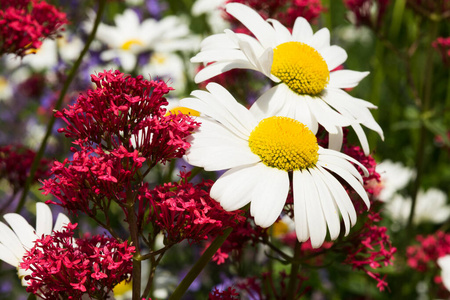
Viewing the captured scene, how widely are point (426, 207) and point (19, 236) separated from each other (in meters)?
1.85

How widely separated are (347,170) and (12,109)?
7.87ft

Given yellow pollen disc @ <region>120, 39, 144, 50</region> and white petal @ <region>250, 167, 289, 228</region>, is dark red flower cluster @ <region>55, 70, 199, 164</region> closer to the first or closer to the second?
white petal @ <region>250, 167, 289, 228</region>

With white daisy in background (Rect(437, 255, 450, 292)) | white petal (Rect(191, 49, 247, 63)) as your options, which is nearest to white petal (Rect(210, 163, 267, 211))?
white petal (Rect(191, 49, 247, 63))

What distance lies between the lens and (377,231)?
36.2 inches

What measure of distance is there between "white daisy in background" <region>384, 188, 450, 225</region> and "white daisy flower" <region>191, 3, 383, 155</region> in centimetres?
138

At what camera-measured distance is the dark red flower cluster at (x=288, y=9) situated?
1.40 meters

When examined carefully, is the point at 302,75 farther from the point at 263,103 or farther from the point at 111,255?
the point at 111,255

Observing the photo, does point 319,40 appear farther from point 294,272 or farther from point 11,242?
point 11,242

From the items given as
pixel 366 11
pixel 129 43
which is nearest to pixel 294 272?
pixel 366 11

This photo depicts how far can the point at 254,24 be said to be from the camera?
3.06 ft

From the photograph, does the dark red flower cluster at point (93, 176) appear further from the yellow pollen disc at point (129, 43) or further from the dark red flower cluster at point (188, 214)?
the yellow pollen disc at point (129, 43)

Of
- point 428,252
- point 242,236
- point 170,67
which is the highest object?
point 170,67

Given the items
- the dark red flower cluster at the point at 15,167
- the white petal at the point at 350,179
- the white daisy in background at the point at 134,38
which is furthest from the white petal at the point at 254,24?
the white daisy in background at the point at 134,38

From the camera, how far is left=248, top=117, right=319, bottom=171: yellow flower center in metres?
0.73
